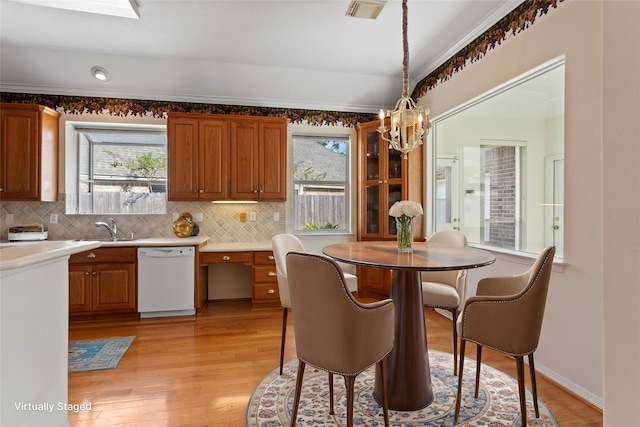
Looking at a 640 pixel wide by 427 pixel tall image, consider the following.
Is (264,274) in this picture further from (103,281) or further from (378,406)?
(378,406)

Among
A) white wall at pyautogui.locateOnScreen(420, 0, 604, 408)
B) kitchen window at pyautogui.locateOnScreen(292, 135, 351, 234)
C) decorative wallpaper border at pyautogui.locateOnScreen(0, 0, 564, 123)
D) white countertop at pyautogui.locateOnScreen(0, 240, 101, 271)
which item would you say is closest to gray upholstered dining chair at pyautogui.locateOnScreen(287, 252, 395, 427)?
white countertop at pyautogui.locateOnScreen(0, 240, 101, 271)

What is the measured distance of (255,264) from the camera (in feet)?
12.6

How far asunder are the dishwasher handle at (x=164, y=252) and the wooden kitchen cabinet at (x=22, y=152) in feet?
4.36

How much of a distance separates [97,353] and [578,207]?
3761mm

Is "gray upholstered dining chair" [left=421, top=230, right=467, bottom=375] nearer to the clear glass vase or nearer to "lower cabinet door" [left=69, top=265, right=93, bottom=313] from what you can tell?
the clear glass vase

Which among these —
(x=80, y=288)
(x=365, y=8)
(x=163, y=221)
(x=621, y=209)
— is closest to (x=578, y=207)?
(x=621, y=209)

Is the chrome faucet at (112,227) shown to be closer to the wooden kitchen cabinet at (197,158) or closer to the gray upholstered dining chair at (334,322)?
the wooden kitchen cabinet at (197,158)

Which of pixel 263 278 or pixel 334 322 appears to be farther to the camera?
pixel 263 278

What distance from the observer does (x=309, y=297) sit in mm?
1585

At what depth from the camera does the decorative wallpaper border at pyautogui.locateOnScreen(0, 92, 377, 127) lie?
388 centimetres

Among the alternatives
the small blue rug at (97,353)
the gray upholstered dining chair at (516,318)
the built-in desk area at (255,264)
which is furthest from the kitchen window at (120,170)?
the gray upholstered dining chair at (516,318)

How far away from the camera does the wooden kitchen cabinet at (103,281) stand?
3.47m

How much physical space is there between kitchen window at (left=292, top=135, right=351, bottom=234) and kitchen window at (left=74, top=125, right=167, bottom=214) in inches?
69.3

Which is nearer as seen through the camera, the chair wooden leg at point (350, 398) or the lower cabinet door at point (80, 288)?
the chair wooden leg at point (350, 398)
